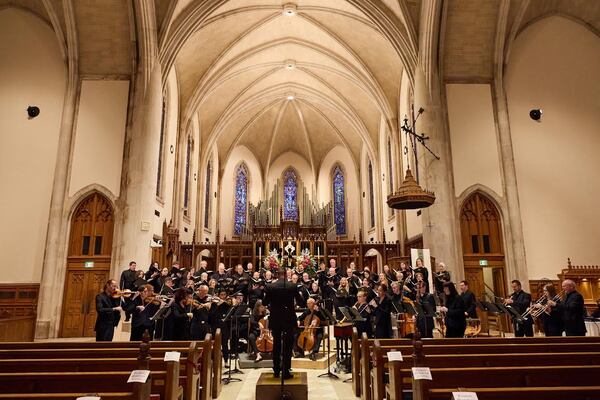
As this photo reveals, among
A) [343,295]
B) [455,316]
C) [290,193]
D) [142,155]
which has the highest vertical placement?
[290,193]

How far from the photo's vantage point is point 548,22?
13461 millimetres

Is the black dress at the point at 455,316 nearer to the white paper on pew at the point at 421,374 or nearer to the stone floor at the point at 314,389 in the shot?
the stone floor at the point at 314,389

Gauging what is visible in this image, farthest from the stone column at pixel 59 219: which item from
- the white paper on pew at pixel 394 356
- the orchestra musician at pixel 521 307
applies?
the orchestra musician at pixel 521 307

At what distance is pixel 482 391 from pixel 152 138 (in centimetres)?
1156

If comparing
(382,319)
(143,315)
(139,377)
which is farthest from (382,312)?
(139,377)

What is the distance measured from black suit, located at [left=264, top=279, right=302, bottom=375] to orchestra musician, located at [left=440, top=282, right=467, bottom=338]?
10.1 feet

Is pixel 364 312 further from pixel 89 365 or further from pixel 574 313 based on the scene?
pixel 89 365

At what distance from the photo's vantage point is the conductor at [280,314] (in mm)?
5750

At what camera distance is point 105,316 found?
750 centimetres

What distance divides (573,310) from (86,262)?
1175 centimetres

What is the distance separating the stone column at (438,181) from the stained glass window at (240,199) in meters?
15.1

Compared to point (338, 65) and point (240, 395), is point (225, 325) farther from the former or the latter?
point (338, 65)

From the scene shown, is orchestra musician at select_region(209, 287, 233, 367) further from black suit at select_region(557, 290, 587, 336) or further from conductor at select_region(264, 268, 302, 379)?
black suit at select_region(557, 290, 587, 336)

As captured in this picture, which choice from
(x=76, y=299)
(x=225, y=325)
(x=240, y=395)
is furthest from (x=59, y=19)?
(x=240, y=395)
